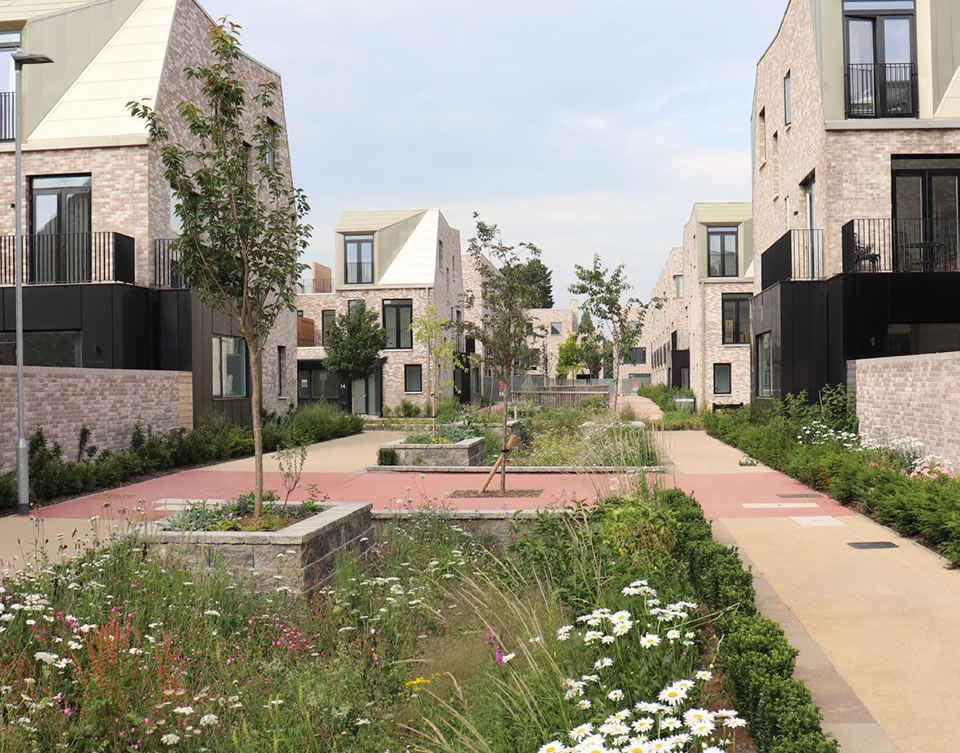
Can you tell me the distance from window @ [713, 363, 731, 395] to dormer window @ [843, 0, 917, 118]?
1981 centimetres

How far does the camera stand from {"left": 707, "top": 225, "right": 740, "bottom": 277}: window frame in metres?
39.5

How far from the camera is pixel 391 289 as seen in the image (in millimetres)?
41031

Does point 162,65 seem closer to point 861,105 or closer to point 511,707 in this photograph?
point 861,105

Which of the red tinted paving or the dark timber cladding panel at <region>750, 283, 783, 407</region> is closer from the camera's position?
the red tinted paving

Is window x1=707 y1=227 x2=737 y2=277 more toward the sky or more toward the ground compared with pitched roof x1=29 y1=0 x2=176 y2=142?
more toward the ground

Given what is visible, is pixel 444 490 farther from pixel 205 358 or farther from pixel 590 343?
pixel 590 343

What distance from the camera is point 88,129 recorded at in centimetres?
2014

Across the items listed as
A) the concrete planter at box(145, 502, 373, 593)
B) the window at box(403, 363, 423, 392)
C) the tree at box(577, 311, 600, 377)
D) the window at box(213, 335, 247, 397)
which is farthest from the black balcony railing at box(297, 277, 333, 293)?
the concrete planter at box(145, 502, 373, 593)

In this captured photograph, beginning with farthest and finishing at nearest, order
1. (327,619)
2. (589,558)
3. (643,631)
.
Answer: (589,558) → (327,619) → (643,631)

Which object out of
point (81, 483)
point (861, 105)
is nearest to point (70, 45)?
point (81, 483)

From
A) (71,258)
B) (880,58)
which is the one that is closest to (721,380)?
(880,58)

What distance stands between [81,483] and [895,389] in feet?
46.2

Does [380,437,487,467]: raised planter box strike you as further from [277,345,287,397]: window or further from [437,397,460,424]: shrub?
→ [277,345,287,397]: window

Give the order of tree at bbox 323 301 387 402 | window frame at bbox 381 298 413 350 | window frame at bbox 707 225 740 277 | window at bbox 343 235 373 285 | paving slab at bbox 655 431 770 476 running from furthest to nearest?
window at bbox 343 235 373 285, window frame at bbox 381 298 413 350, window frame at bbox 707 225 740 277, tree at bbox 323 301 387 402, paving slab at bbox 655 431 770 476
